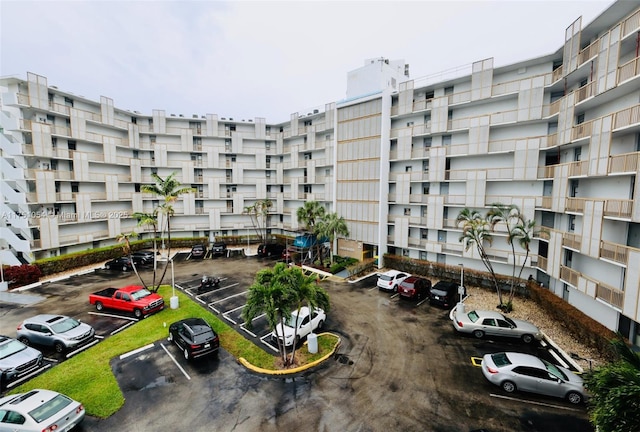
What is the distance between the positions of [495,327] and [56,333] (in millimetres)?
26177

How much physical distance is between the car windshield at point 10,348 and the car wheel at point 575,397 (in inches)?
1055

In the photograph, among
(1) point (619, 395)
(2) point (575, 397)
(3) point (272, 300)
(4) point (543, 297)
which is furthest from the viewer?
(4) point (543, 297)

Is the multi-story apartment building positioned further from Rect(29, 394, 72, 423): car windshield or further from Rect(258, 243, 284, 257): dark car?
Rect(29, 394, 72, 423): car windshield

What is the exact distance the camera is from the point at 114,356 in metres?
15.6

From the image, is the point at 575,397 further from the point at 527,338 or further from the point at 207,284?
the point at 207,284

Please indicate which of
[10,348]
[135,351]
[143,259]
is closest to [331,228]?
[135,351]

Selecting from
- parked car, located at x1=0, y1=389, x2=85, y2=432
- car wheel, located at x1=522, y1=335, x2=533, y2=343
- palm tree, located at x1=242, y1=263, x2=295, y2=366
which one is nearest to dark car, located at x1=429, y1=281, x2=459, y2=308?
car wheel, located at x1=522, y1=335, x2=533, y2=343

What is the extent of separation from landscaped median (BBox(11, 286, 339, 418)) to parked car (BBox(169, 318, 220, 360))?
144cm

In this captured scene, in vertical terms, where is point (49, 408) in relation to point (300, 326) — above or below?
above

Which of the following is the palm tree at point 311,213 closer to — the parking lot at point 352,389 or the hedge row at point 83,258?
the parking lot at point 352,389

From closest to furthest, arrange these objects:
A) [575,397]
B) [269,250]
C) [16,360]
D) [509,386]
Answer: [575,397]
[509,386]
[16,360]
[269,250]

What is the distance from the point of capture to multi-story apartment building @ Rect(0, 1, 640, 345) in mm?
15992

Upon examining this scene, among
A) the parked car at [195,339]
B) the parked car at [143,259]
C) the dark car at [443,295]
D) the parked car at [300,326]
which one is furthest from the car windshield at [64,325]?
the dark car at [443,295]

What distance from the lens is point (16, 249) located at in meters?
28.3
